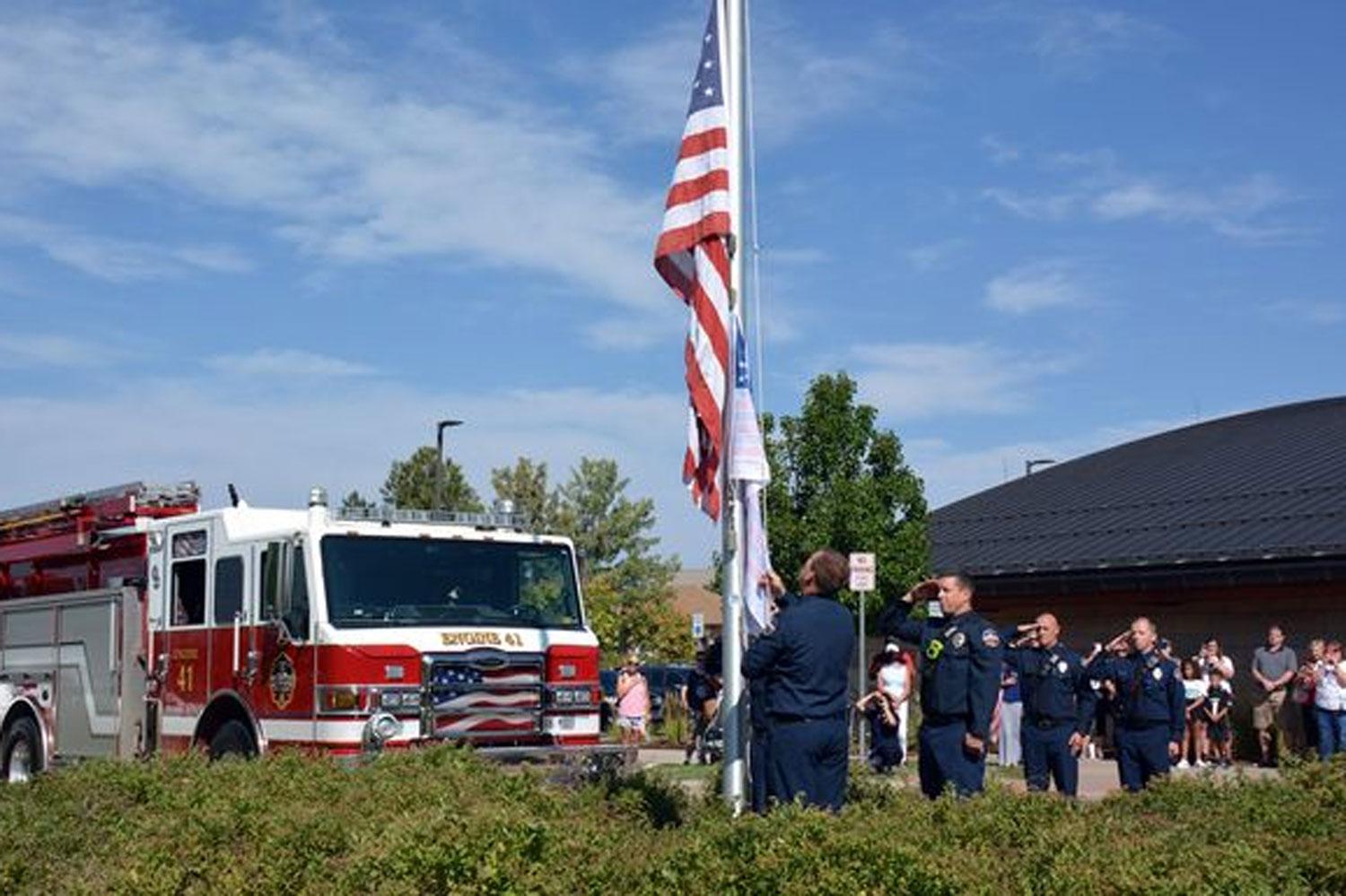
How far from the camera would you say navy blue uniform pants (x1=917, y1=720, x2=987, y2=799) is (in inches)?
420

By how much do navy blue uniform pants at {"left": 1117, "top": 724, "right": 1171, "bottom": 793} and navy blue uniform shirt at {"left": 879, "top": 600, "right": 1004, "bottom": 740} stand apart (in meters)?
3.68

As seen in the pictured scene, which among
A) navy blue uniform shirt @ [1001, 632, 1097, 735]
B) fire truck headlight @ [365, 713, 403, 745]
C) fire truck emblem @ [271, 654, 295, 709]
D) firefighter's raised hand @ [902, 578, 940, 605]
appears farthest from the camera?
navy blue uniform shirt @ [1001, 632, 1097, 735]

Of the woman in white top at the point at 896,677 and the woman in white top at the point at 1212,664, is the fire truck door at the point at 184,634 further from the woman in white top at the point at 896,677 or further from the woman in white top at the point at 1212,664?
the woman in white top at the point at 1212,664

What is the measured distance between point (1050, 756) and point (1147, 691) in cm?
92

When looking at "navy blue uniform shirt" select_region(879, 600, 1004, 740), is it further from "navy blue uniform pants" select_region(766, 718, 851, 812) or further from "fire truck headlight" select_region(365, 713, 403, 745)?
"fire truck headlight" select_region(365, 713, 403, 745)

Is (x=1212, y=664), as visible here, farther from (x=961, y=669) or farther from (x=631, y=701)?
(x=961, y=669)

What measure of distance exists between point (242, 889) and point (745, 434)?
4.30 m

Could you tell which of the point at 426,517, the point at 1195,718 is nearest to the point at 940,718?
the point at 426,517

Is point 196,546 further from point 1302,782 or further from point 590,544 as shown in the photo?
point 590,544

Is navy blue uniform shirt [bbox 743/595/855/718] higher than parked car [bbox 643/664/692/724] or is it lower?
higher

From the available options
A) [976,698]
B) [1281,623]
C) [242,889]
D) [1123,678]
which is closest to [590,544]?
[1281,623]

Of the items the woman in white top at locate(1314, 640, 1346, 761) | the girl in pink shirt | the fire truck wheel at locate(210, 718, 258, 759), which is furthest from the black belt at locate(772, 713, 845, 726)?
the girl in pink shirt

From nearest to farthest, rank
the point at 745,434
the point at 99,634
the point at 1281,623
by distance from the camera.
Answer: the point at 745,434 → the point at 99,634 → the point at 1281,623

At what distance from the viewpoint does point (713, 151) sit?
1061cm
